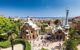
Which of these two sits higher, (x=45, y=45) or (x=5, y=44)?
(x=5, y=44)

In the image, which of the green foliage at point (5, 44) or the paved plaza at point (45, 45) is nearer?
the green foliage at point (5, 44)

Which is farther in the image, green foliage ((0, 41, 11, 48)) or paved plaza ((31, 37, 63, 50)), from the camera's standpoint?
paved plaza ((31, 37, 63, 50))

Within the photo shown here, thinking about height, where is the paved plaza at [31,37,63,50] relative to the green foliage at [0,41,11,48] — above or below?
below

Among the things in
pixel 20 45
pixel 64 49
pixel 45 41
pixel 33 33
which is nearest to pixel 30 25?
pixel 33 33

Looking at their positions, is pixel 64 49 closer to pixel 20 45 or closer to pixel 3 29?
pixel 20 45

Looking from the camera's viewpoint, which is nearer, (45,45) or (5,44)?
(5,44)

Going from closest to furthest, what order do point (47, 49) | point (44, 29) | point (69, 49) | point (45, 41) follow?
1. point (69, 49)
2. point (47, 49)
3. point (45, 41)
4. point (44, 29)

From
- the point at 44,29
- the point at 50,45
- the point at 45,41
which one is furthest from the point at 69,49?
the point at 44,29

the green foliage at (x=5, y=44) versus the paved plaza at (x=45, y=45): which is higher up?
the green foliage at (x=5, y=44)

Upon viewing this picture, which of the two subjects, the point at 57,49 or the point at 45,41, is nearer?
the point at 57,49

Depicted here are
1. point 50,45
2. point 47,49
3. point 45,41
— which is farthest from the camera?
point 45,41
